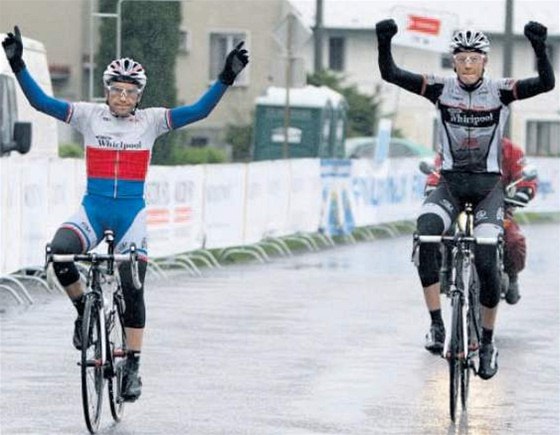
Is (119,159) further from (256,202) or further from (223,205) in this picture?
(256,202)

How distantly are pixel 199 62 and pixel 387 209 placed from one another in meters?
26.5

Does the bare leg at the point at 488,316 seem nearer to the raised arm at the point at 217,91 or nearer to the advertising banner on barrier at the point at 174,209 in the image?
the raised arm at the point at 217,91

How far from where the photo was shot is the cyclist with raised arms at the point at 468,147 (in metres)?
12.6

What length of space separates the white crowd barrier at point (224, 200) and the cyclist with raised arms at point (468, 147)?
25.2 ft

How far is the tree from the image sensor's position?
4459cm

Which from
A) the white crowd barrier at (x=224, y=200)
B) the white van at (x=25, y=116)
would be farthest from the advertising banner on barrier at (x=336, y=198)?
the white van at (x=25, y=116)

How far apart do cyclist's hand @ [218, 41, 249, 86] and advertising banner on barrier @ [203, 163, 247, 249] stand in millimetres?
12808

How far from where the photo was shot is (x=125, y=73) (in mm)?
12070

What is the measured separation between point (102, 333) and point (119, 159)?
1.13 meters

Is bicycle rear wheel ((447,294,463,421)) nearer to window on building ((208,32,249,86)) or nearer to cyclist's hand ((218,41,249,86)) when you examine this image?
cyclist's hand ((218,41,249,86))

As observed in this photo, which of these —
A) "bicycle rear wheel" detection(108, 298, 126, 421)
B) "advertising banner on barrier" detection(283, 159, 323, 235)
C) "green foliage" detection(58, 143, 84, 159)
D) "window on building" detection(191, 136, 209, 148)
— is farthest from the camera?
"window on building" detection(191, 136, 209, 148)

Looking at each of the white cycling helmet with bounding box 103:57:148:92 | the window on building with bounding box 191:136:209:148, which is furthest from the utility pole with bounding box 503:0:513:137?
the white cycling helmet with bounding box 103:57:148:92

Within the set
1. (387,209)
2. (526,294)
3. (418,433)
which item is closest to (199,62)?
(387,209)

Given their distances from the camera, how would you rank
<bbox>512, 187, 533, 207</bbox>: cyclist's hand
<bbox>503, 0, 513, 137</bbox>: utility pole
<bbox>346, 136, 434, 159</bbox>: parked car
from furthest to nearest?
<bbox>346, 136, 434, 159</bbox>: parked car → <bbox>503, 0, 513, 137</bbox>: utility pole → <bbox>512, 187, 533, 207</bbox>: cyclist's hand
